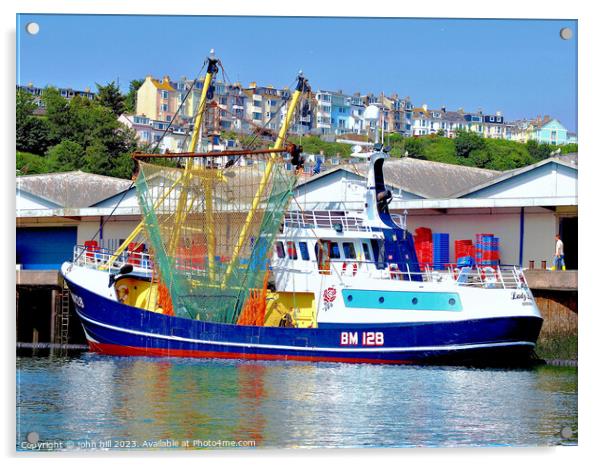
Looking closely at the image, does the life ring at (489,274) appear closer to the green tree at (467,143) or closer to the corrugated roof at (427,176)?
the corrugated roof at (427,176)

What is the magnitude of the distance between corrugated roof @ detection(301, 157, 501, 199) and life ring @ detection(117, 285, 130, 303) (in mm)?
5400

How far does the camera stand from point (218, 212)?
23.2m

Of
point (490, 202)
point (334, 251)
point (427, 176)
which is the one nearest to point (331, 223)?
point (334, 251)

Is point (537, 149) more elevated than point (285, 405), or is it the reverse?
point (537, 149)

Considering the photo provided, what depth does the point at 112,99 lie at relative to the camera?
35.8 metres

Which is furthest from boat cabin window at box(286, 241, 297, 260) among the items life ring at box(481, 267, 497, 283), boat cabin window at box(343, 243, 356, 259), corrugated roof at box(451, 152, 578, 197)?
corrugated roof at box(451, 152, 578, 197)

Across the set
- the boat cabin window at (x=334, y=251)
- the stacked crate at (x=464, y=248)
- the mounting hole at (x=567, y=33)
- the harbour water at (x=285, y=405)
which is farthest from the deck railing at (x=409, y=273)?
the mounting hole at (x=567, y=33)

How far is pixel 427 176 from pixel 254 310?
8649mm

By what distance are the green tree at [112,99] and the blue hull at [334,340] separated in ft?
31.2

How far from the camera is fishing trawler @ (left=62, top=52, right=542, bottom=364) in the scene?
23.2 meters

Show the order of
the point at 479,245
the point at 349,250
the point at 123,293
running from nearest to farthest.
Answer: the point at 349,250 → the point at 123,293 → the point at 479,245

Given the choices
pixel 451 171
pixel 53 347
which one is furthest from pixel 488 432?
pixel 451 171

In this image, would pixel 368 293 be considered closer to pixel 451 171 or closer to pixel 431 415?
pixel 431 415

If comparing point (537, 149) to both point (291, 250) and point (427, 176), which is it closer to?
point (427, 176)
